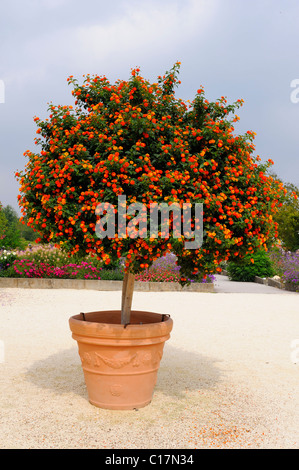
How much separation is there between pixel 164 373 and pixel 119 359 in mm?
1647

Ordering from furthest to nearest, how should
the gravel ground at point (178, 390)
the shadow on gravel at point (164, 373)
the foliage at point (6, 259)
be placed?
the foliage at point (6, 259) < the shadow on gravel at point (164, 373) < the gravel ground at point (178, 390)

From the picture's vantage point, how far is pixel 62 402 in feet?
15.4

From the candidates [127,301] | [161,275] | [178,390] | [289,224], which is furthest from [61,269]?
[289,224]

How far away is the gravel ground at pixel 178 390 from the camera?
3.84 metres

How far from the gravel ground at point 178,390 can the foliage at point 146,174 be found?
5.00ft

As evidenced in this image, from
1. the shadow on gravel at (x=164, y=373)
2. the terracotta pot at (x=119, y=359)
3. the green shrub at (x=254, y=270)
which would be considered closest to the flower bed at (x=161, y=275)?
the green shrub at (x=254, y=270)

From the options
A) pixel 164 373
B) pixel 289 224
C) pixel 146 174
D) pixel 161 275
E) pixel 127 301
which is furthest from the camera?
pixel 289 224

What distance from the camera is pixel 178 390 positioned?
5.14m

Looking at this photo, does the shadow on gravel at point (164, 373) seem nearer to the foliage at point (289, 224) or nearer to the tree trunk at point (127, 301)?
the tree trunk at point (127, 301)

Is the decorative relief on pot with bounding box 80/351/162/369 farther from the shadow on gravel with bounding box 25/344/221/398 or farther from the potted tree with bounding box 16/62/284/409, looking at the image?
the shadow on gravel with bounding box 25/344/221/398

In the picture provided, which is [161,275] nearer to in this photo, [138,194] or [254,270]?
[254,270]

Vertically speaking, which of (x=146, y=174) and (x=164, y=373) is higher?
(x=146, y=174)


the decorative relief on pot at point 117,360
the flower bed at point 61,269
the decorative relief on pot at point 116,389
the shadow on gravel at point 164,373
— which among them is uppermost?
the flower bed at point 61,269

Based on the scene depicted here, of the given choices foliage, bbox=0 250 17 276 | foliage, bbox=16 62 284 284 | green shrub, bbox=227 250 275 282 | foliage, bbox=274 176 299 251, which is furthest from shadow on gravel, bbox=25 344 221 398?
foliage, bbox=274 176 299 251
